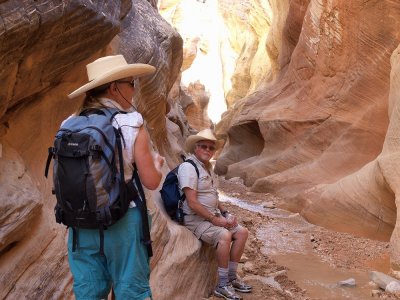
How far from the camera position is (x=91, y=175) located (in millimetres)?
1983

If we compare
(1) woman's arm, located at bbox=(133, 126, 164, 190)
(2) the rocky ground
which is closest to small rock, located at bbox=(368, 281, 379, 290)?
(2) the rocky ground

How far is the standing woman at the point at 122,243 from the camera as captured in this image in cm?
209

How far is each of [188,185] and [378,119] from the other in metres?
7.72

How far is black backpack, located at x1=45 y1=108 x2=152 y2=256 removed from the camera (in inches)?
78.2

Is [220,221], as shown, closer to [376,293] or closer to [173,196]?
[173,196]

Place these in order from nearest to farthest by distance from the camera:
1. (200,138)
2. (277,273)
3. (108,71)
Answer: (108,71), (200,138), (277,273)

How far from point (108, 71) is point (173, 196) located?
2.11m

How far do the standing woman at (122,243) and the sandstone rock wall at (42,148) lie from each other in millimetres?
1094

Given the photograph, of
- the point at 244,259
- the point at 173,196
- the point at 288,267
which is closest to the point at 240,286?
the point at 173,196

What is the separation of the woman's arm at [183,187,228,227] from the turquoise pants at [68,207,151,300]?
170 centimetres

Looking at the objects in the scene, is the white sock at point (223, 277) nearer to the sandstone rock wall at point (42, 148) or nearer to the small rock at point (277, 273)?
the sandstone rock wall at point (42, 148)

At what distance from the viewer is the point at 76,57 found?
386 cm

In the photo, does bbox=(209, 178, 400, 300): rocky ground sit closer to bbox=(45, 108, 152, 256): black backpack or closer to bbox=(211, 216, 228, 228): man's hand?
bbox=(211, 216, 228, 228): man's hand

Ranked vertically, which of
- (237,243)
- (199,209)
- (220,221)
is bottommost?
(237,243)
